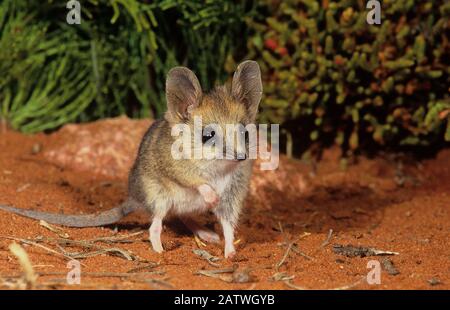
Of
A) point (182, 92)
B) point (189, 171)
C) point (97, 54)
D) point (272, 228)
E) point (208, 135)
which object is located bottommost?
point (272, 228)

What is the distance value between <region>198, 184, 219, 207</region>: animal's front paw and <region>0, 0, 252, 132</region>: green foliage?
287 centimetres

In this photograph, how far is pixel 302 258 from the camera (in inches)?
197

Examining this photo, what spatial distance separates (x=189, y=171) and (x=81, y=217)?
0.95 meters

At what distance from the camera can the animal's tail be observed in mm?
5531

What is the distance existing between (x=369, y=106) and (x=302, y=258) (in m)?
3.24

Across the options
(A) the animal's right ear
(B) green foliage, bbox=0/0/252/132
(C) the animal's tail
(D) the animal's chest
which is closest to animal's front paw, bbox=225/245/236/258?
(D) the animal's chest

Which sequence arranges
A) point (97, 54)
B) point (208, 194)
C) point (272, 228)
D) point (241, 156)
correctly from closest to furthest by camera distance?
point (241, 156)
point (208, 194)
point (272, 228)
point (97, 54)

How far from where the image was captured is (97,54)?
26.6 ft

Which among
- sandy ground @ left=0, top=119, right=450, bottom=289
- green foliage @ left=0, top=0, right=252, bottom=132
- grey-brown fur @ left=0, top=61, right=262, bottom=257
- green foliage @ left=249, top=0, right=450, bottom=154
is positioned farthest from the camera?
green foliage @ left=0, top=0, right=252, bottom=132

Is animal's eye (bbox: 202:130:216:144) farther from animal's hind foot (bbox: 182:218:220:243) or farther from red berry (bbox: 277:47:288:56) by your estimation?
red berry (bbox: 277:47:288:56)

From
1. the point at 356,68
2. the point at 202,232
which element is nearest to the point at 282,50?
the point at 356,68

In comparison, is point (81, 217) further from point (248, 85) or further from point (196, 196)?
point (248, 85)

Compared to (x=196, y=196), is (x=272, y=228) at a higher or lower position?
lower

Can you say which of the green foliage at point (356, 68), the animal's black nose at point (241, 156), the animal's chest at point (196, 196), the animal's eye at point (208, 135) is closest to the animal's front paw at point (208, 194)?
the animal's chest at point (196, 196)
